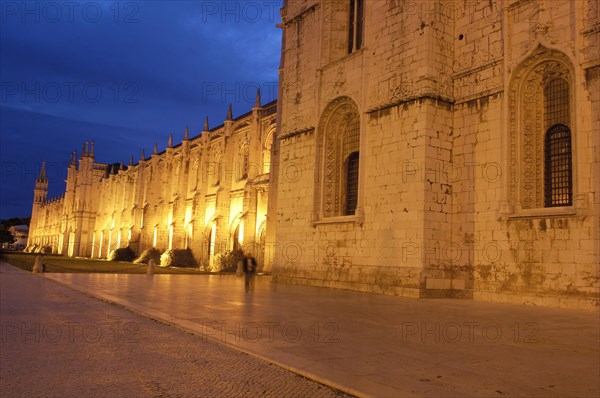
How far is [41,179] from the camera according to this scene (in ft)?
365

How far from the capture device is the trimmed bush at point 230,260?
99.0 ft

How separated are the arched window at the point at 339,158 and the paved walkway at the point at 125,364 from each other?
10757 mm

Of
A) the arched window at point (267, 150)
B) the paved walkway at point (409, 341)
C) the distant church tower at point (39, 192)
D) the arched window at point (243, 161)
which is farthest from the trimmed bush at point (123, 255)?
the distant church tower at point (39, 192)

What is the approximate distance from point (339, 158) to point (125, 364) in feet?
46.4

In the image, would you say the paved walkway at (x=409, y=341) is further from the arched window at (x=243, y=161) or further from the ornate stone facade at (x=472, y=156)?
the arched window at (x=243, y=161)

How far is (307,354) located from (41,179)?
120556 mm

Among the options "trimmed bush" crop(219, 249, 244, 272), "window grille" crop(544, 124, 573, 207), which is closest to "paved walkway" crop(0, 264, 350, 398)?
"window grille" crop(544, 124, 573, 207)

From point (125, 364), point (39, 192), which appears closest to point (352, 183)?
point (125, 364)

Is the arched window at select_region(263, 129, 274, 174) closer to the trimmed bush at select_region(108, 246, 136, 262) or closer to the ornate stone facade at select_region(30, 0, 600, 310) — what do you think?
the ornate stone facade at select_region(30, 0, 600, 310)

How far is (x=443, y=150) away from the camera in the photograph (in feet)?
47.9

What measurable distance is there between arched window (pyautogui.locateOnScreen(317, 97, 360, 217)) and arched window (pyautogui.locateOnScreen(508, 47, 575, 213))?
598 centimetres

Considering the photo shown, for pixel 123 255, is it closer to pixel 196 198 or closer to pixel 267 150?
pixel 196 198

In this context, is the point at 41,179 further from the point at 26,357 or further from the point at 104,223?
the point at 26,357

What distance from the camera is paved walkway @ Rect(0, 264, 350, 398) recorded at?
4.36 meters
